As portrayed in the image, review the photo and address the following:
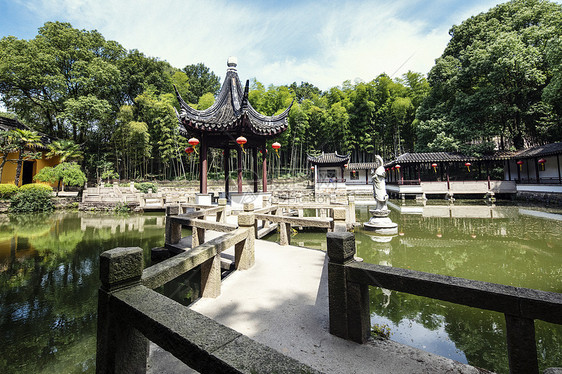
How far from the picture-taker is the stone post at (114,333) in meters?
1.42

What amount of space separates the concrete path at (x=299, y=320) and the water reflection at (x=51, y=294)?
1724mm

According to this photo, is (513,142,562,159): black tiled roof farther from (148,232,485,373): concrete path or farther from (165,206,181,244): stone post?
(165,206,181,244): stone post

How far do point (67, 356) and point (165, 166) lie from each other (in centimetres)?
2879

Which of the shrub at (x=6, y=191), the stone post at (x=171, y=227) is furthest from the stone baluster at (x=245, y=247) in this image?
the shrub at (x=6, y=191)

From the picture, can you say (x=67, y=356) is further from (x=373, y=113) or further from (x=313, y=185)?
(x=373, y=113)

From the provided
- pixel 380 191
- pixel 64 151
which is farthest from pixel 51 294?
pixel 64 151

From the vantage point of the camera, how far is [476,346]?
114 inches

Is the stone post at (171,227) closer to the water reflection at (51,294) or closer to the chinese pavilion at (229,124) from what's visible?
the water reflection at (51,294)

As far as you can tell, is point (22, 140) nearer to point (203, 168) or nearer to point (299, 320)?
point (203, 168)

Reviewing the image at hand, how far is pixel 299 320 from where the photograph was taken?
2.55 metres

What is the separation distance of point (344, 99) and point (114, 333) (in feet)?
105

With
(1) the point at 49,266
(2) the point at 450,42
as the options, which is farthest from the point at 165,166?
(2) the point at 450,42

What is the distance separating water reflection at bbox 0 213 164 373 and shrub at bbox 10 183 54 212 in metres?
6.57

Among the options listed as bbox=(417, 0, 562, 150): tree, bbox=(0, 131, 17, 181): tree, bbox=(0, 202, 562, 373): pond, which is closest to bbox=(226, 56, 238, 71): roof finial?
bbox=(0, 202, 562, 373): pond
